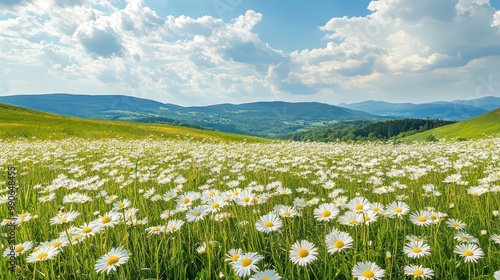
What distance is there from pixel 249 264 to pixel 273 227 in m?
0.42

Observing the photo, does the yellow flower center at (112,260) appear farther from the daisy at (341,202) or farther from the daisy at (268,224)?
the daisy at (341,202)

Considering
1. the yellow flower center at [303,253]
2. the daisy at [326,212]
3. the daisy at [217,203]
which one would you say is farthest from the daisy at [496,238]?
the daisy at [217,203]

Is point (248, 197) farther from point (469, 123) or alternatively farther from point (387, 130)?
point (387, 130)

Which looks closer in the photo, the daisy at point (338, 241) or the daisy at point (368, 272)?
the daisy at point (368, 272)

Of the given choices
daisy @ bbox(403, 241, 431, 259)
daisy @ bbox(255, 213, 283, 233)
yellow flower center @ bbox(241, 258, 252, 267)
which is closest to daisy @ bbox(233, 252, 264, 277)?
yellow flower center @ bbox(241, 258, 252, 267)

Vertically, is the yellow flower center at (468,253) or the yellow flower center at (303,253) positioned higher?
the yellow flower center at (303,253)

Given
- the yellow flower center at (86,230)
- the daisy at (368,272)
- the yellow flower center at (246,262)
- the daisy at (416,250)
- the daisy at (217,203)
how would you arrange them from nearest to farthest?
the daisy at (368,272)
the yellow flower center at (246,262)
the daisy at (416,250)
the yellow flower center at (86,230)
the daisy at (217,203)

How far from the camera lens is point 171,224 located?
3.54m

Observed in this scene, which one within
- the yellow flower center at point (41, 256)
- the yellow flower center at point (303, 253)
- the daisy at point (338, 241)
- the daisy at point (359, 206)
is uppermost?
the daisy at point (359, 206)

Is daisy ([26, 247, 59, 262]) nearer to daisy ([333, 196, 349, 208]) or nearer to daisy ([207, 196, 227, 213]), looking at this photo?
daisy ([207, 196, 227, 213])

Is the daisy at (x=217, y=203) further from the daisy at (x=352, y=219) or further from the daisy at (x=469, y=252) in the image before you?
the daisy at (x=469, y=252)

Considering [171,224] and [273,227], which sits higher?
[273,227]

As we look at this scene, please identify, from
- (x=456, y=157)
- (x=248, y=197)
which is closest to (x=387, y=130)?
(x=456, y=157)

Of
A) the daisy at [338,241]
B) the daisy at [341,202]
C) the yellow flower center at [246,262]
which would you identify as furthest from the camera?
the daisy at [341,202]
